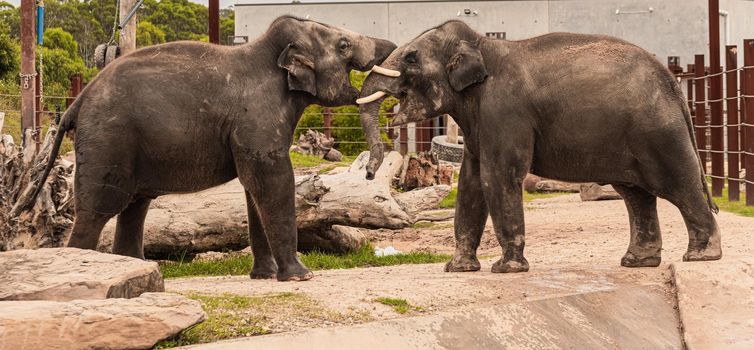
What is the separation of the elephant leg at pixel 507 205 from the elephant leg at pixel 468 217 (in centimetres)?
41

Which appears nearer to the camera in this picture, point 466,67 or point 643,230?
point 466,67

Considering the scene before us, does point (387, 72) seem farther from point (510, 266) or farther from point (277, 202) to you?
point (510, 266)

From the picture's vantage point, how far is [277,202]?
29.8 feet


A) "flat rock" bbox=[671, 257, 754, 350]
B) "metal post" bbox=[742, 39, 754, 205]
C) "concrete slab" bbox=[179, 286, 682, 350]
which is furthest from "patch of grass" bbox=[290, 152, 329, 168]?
"concrete slab" bbox=[179, 286, 682, 350]

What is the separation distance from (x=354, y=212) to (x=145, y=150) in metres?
3.76

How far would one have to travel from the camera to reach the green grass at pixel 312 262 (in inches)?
442

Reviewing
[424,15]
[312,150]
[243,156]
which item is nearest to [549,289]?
[243,156]

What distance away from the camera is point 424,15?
40375 millimetres

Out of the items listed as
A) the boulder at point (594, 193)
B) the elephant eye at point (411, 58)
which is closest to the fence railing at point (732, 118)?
the boulder at point (594, 193)

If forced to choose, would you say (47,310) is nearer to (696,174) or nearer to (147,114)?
(147,114)

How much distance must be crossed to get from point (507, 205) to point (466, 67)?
111 centimetres

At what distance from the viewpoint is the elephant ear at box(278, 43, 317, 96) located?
30.6 ft

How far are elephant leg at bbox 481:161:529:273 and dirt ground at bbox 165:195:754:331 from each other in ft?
0.52

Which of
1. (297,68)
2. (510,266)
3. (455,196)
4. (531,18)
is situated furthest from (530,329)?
(531,18)
